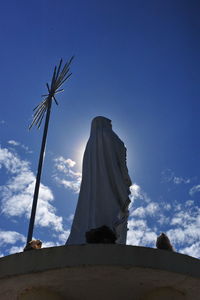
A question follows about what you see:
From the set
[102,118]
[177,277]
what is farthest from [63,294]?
[102,118]

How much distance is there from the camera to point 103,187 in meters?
6.52

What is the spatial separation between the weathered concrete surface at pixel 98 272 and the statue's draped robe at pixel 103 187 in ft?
4.68

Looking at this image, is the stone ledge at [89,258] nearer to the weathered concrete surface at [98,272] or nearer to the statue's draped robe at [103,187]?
the weathered concrete surface at [98,272]

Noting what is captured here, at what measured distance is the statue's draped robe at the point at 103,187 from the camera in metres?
6.23

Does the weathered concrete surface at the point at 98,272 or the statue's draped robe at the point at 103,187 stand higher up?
the statue's draped robe at the point at 103,187

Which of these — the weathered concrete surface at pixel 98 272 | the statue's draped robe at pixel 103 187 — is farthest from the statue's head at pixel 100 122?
the weathered concrete surface at pixel 98 272

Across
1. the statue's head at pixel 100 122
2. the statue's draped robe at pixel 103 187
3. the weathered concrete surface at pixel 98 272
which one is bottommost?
the weathered concrete surface at pixel 98 272

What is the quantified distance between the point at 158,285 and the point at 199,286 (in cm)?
40

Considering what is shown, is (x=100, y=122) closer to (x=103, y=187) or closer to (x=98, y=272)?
(x=103, y=187)

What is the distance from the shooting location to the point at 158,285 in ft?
15.3

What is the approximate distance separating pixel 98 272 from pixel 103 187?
2.20 m

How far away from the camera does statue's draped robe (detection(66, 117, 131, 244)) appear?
6.23 m

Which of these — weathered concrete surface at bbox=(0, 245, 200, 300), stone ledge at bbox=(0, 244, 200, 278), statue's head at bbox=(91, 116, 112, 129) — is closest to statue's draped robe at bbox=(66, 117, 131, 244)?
statue's head at bbox=(91, 116, 112, 129)

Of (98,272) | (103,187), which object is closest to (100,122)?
(103,187)
